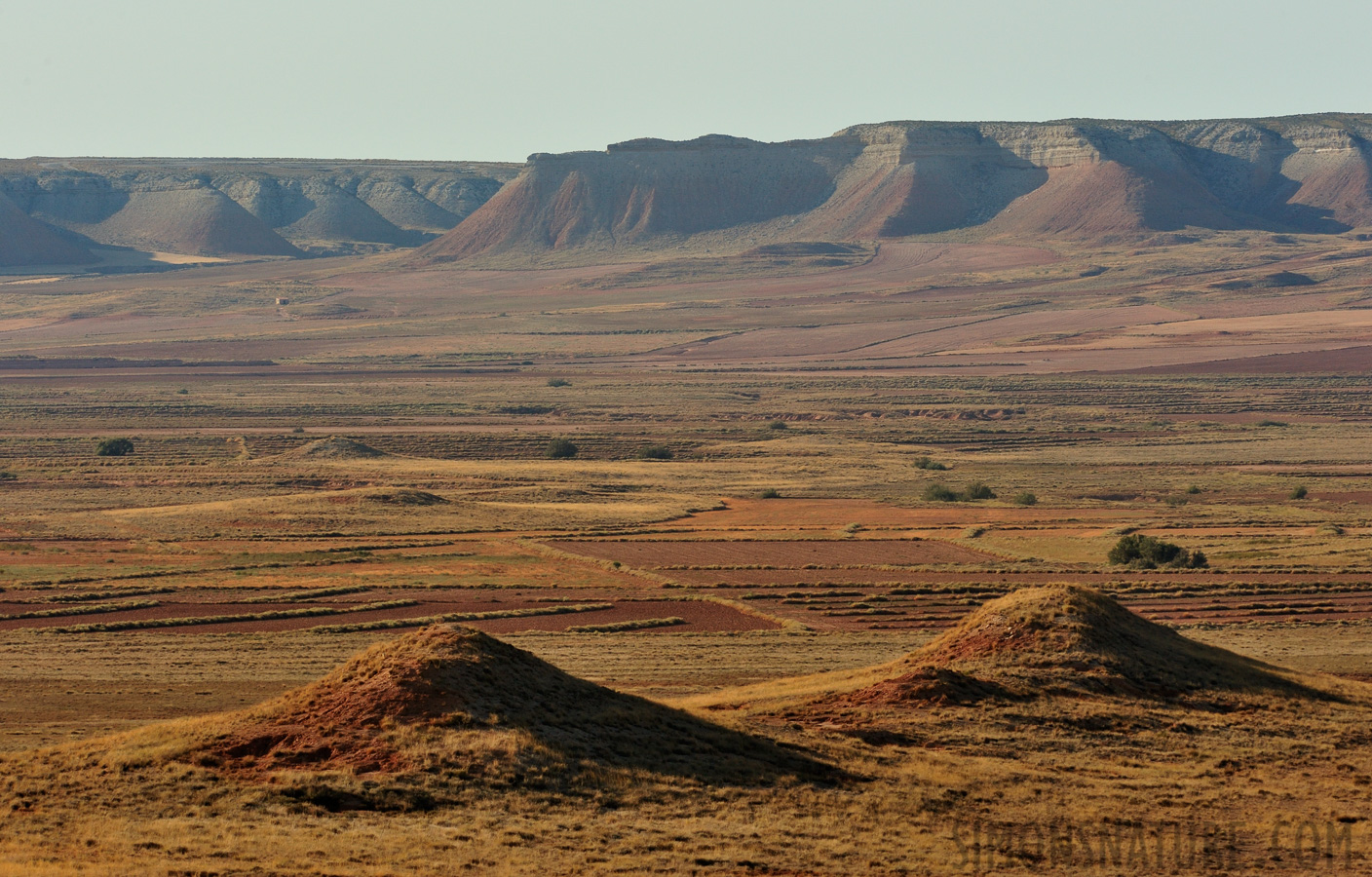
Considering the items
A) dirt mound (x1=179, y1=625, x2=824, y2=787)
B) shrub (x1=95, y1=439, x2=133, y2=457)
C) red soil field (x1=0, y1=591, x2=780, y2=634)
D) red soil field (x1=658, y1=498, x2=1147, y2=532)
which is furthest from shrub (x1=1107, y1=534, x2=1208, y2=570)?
shrub (x1=95, y1=439, x2=133, y2=457)

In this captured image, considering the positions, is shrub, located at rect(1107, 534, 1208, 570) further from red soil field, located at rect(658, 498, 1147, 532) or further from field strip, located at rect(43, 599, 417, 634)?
field strip, located at rect(43, 599, 417, 634)

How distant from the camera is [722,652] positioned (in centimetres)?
4028

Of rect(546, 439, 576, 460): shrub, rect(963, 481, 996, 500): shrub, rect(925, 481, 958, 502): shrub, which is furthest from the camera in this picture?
rect(546, 439, 576, 460): shrub

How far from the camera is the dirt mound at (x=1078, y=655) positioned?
29.6 meters

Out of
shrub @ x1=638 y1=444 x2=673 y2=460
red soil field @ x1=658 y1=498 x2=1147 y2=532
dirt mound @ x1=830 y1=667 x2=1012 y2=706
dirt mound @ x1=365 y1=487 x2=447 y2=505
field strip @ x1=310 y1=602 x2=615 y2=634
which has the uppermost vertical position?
dirt mound @ x1=830 y1=667 x2=1012 y2=706

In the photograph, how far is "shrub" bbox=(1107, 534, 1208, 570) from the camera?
54.9 metres

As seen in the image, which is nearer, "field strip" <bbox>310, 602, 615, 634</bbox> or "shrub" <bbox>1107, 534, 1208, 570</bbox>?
"field strip" <bbox>310, 602, 615, 634</bbox>

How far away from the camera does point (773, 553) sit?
58500mm

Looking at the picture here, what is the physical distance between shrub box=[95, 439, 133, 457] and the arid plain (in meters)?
1.71

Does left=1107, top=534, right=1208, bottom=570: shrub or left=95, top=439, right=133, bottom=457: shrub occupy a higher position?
left=1107, top=534, right=1208, bottom=570: shrub

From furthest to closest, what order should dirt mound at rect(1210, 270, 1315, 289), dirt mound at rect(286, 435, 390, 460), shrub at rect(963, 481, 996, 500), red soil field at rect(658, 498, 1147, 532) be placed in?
dirt mound at rect(1210, 270, 1315, 289) → dirt mound at rect(286, 435, 390, 460) → shrub at rect(963, 481, 996, 500) → red soil field at rect(658, 498, 1147, 532)

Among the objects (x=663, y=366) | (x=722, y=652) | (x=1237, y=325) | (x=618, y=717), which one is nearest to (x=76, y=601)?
(x=722, y=652)

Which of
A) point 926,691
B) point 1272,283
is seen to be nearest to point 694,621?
point 926,691

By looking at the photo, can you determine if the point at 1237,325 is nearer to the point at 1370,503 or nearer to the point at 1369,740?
the point at 1370,503
